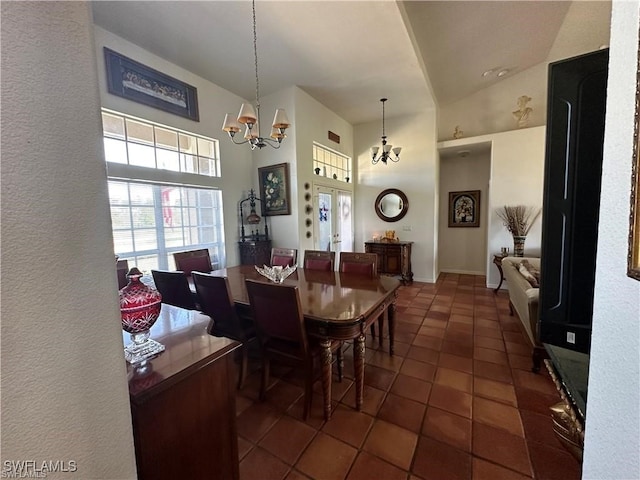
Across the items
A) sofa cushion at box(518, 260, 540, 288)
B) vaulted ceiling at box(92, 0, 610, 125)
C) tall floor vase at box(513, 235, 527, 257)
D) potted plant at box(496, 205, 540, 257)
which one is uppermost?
vaulted ceiling at box(92, 0, 610, 125)

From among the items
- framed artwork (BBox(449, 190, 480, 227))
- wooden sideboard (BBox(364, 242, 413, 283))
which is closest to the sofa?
wooden sideboard (BBox(364, 242, 413, 283))

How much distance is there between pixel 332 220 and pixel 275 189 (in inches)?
54.7

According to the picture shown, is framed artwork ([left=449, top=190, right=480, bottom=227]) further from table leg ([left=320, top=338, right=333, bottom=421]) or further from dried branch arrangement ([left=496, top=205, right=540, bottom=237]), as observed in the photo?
table leg ([left=320, top=338, right=333, bottom=421])

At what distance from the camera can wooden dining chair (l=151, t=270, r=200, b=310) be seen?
87.1 inches

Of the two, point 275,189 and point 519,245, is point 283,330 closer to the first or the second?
point 275,189

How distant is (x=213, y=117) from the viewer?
12.4 ft

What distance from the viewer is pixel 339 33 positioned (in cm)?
280

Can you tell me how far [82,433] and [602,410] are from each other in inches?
46.2

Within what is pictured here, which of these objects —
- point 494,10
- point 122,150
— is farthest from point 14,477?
point 494,10

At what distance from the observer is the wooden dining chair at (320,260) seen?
3051 mm

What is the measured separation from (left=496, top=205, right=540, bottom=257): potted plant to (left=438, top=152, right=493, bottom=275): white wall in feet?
3.38

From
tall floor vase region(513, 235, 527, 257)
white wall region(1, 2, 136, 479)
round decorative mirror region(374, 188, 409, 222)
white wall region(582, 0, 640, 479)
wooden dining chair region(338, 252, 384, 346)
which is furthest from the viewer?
round decorative mirror region(374, 188, 409, 222)

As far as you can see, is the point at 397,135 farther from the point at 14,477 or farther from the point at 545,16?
the point at 14,477

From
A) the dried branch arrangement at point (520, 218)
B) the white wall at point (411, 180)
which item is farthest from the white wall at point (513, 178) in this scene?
the white wall at point (411, 180)
